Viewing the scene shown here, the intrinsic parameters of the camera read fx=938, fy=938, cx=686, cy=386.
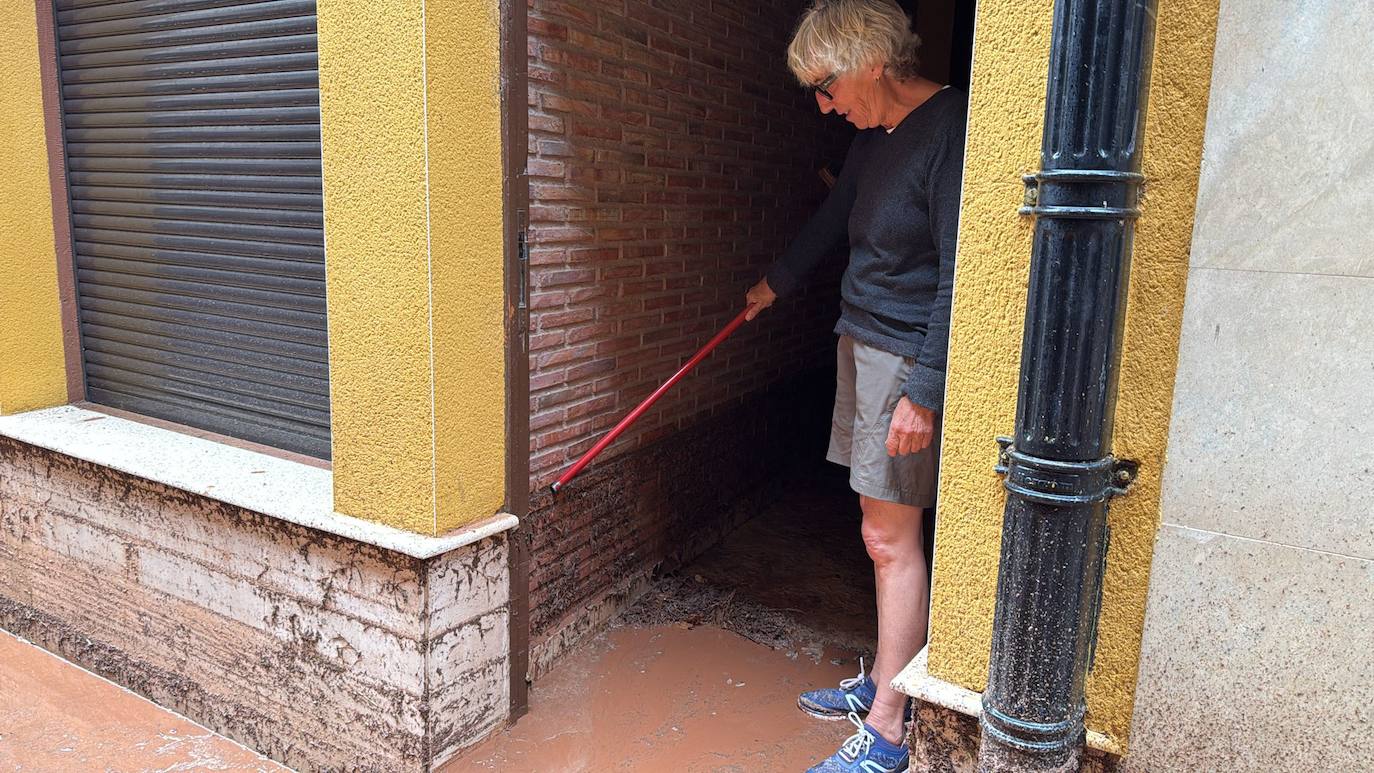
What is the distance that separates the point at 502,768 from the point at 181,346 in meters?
2.19

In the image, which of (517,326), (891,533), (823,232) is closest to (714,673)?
(891,533)

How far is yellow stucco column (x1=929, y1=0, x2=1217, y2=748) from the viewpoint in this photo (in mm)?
Answer: 1714

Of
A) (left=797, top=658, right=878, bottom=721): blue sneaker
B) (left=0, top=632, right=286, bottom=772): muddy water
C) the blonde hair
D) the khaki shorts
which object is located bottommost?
(left=0, top=632, right=286, bottom=772): muddy water

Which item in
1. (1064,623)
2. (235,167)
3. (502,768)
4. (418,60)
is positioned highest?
(418,60)

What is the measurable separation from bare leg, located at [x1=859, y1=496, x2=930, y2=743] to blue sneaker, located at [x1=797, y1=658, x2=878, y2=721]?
35cm

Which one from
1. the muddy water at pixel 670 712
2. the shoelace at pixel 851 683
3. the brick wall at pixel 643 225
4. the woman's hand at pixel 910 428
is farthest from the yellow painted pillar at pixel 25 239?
the woman's hand at pixel 910 428

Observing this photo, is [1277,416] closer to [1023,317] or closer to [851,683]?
[1023,317]

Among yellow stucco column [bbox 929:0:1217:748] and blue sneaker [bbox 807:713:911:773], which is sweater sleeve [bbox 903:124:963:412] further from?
blue sneaker [bbox 807:713:911:773]

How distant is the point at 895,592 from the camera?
283 cm

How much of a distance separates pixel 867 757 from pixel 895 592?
1.67 ft

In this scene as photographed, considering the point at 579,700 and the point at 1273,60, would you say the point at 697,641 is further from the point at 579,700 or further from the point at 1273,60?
the point at 1273,60

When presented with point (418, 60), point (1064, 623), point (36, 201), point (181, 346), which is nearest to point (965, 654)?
point (1064, 623)

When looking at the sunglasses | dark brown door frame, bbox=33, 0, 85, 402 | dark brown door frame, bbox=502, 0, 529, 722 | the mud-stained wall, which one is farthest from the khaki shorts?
dark brown door frame, bbox=33, 0, 85, 402

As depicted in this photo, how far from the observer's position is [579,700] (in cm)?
337
